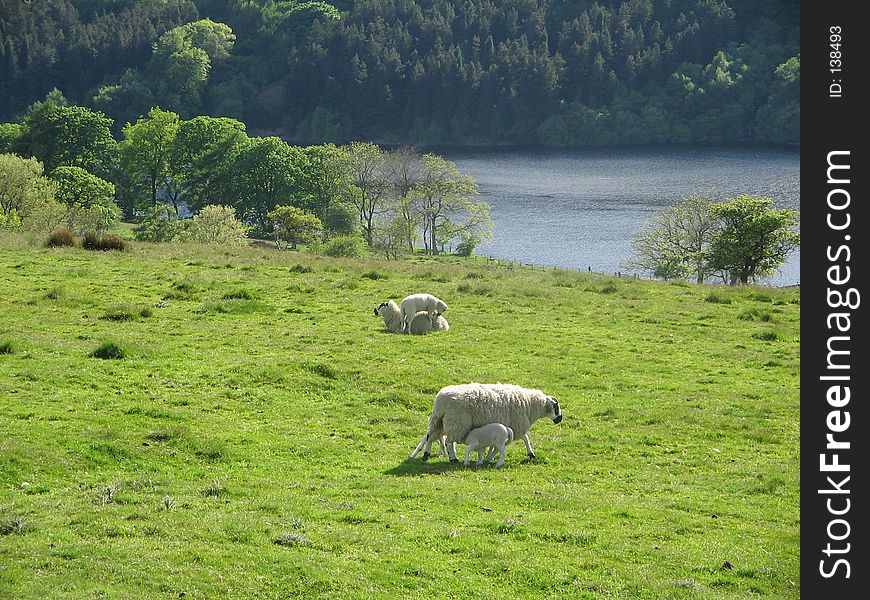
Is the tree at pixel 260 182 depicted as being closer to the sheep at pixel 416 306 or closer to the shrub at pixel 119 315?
the shrub at pixel 119 315

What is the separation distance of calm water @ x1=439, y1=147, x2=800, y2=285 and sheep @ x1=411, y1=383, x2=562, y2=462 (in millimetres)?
68388

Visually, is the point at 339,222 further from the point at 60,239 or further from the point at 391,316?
the point at 391,316

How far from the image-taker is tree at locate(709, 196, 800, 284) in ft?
168

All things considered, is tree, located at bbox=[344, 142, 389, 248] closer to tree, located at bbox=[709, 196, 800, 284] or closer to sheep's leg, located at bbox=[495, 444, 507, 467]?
tree, located at bbox=[709, 196, 800, 284]

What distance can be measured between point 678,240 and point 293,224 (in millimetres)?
31077

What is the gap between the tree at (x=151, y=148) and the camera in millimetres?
93375

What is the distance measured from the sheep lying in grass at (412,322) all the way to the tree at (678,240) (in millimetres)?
45963

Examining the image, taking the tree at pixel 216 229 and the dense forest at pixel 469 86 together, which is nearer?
the tree at pixel 216 229

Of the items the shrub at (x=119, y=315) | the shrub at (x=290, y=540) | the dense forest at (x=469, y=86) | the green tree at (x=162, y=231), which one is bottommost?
the shrub at (x=290, y=540)

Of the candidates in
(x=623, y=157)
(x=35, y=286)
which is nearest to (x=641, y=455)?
(x=35, y=286)

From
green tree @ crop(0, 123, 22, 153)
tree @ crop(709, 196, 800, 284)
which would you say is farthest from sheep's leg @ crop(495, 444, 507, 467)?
green tree @ crop(0, 123, 22, 153)

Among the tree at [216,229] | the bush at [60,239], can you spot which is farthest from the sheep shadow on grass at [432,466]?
the tree at [216,229]

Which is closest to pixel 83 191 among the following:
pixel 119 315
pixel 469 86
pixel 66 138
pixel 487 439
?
pixel 66 138
